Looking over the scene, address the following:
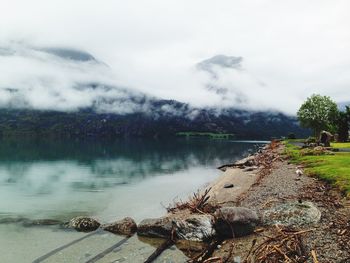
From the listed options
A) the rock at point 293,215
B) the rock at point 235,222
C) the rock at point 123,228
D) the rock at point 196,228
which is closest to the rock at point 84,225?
the rock at point 123,228

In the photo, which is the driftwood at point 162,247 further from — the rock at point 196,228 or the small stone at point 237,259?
the small stone at point 237,259

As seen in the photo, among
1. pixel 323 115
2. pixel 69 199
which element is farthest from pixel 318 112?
pixel 69 199

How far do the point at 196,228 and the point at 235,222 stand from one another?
127 inches

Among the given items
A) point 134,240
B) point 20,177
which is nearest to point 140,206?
point 134,240

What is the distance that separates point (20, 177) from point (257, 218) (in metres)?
73.8

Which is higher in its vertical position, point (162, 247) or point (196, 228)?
point (196, 228)

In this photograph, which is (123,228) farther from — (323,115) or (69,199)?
(323,115)

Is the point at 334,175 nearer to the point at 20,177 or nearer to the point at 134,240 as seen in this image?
the point at 134,240

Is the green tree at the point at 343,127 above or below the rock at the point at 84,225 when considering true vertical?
above

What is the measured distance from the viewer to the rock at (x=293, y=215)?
28.3 metres

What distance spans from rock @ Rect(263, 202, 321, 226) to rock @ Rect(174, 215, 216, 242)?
444 cm

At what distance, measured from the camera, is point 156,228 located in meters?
33.5

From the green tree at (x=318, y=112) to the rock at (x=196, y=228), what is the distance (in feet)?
472

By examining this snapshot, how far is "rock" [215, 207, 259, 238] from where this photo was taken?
95.9 ft
